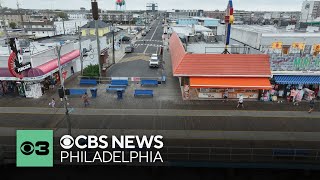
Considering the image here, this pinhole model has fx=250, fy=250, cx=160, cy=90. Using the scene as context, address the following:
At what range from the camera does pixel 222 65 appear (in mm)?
21875

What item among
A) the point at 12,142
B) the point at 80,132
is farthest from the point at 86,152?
the point at 12,142

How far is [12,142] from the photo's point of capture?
15227mm

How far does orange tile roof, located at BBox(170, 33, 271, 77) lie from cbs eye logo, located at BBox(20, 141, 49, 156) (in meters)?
12.2

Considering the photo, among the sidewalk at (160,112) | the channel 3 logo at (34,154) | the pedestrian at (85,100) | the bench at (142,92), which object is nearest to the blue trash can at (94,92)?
the pedestrian at (85,100)

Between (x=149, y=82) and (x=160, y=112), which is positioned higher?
(x=149, y=82)

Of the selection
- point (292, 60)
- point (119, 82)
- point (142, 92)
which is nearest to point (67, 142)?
point (142, 92)

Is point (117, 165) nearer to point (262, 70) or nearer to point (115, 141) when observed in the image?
point (115, 141)

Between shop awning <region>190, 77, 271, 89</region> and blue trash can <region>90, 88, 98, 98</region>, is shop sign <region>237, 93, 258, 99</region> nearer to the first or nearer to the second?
shop awning <region>190, 77, 271, 89</region>

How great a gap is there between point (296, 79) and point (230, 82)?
5.97m

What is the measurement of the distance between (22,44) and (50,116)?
13052 millimetres

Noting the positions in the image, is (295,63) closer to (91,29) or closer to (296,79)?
(296,79)

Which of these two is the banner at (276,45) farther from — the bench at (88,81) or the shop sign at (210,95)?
the bench at (88,81)

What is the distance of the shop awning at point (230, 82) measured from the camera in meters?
Answer: 21.1

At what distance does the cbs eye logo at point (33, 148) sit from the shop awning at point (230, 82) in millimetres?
12414
